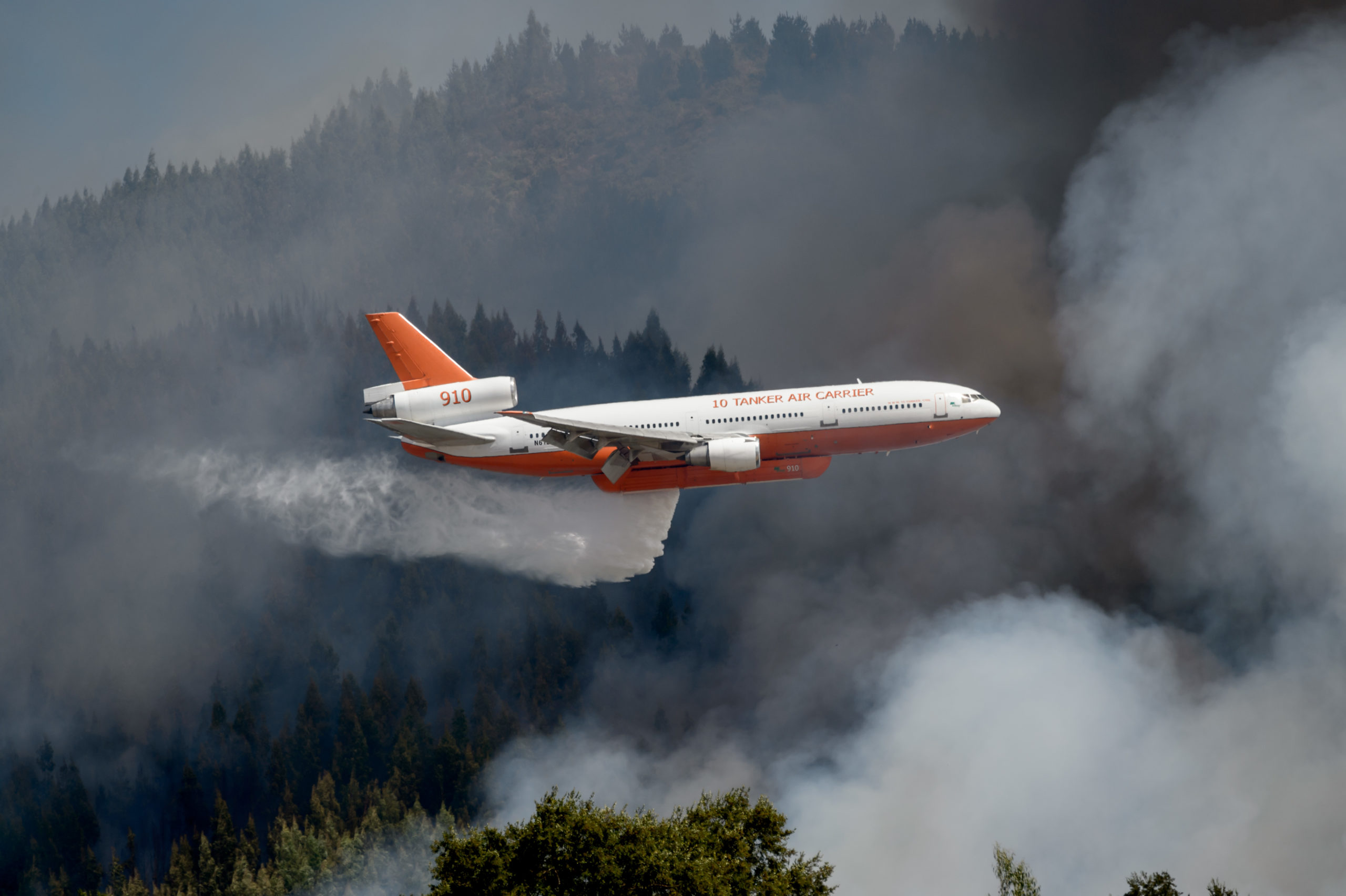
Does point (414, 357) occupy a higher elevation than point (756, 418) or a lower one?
higher

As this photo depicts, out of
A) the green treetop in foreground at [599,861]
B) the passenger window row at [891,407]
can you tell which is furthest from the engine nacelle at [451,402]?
the green treetop in foreground at [599,861]

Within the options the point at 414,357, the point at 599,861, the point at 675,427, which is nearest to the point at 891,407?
the point at 675,427

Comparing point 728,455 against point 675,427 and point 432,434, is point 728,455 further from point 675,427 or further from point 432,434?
point 432,434

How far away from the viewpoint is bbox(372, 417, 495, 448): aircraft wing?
222 feet

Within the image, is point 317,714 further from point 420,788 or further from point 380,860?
point 380,860

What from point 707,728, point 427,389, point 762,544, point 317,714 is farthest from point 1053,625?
point 317,714

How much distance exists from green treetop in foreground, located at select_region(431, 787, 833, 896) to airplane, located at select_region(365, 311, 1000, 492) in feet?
74.2

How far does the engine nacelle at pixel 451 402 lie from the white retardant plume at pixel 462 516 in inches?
448

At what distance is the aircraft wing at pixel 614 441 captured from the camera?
65.7 metres

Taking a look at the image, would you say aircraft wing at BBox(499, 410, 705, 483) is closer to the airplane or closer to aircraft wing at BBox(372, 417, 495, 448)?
the airplane

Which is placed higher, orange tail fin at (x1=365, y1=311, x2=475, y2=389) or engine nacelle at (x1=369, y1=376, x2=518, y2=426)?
orange tail fin at (x1=365, y1=311, x2=475, y2=389)

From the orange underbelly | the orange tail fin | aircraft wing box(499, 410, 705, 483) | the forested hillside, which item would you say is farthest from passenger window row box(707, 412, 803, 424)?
the forested hillside

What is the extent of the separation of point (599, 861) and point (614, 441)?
83.8 feet

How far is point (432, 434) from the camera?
2704 inches
